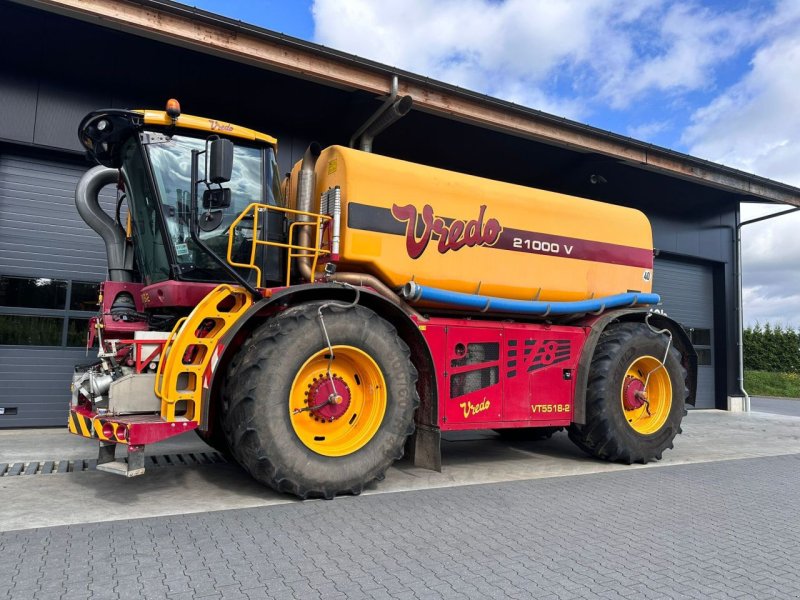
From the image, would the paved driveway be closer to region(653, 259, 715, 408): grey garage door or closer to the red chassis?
the red chassis

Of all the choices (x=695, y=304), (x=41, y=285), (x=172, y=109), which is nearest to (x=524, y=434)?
(x=172, y=109)

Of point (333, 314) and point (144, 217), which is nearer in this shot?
point (333, 314)

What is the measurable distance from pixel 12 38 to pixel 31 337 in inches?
163

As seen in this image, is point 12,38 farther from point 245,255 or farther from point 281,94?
point 245,255

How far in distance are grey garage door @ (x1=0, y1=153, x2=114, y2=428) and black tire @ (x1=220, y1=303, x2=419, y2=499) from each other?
4832 millimetres

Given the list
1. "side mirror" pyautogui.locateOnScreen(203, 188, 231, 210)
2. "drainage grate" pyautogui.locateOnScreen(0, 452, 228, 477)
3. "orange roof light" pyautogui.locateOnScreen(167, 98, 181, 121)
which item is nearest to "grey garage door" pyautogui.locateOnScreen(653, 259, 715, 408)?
"drainage grate" pyautogui.locateOnScreen(0, 452, 228, 477)

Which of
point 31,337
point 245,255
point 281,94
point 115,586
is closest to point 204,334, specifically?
point 245,255

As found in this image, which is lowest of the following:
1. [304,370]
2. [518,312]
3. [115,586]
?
[115,586]

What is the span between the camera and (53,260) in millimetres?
8383

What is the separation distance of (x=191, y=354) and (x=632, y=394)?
5116 millimetres

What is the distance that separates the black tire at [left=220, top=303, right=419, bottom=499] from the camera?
454 centimetres

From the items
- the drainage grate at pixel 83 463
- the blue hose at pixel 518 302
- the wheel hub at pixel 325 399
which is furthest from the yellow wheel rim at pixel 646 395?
the drainage grate at pixel 83 463

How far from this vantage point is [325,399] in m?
4.96

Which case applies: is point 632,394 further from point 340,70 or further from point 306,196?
point 340,70
